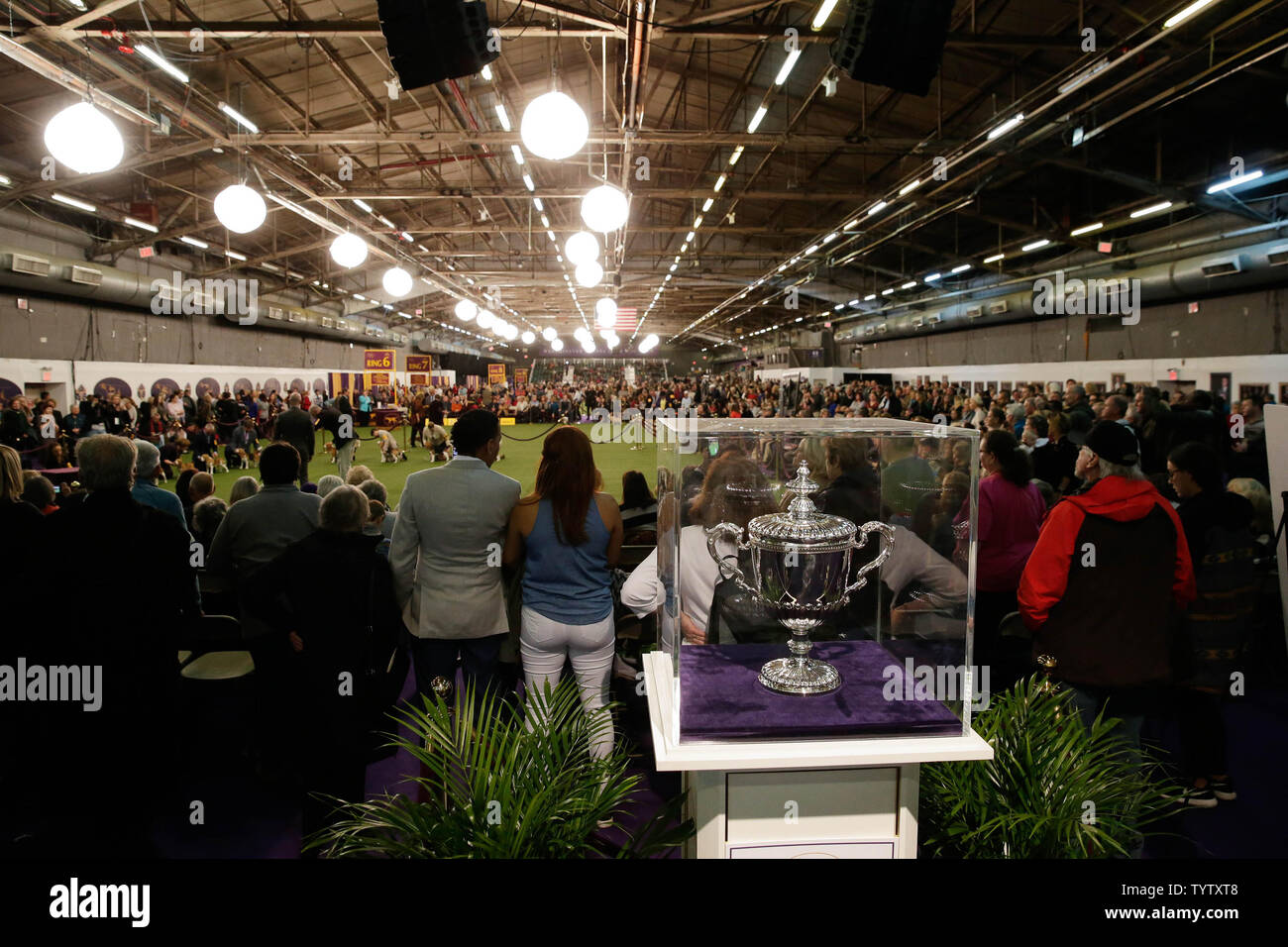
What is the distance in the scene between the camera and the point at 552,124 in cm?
397

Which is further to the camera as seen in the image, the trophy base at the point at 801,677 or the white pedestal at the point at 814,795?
the trophy base at the point at 801,677

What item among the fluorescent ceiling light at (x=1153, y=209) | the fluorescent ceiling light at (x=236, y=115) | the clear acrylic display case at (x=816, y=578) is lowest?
the clear acrylic display case at (x=816, y=578)

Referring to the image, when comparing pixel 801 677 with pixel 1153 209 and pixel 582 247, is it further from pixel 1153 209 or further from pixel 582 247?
pixel 1153 209

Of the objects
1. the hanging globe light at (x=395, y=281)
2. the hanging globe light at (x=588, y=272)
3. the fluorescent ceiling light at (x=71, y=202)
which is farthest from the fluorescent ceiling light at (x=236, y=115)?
the fluorescent ceiling light at (x=71, y=202)

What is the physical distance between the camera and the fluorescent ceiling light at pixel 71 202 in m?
12.4

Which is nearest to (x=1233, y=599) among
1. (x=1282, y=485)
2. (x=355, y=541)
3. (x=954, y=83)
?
(x=1282, y=485)

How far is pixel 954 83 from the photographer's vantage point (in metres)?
9.29

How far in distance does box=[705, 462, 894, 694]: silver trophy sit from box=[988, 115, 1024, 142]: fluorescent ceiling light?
7.21 meters

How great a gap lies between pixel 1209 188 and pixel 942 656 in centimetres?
1036

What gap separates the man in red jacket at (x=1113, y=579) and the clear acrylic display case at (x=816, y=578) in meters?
0.49

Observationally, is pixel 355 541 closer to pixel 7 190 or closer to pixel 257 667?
pixel 257 667

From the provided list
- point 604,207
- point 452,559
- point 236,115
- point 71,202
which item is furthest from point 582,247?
point 71,202

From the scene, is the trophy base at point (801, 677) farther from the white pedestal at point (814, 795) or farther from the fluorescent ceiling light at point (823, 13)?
the fluorescent ceiling light at point (823, 13)

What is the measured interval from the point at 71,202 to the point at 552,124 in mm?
13299
